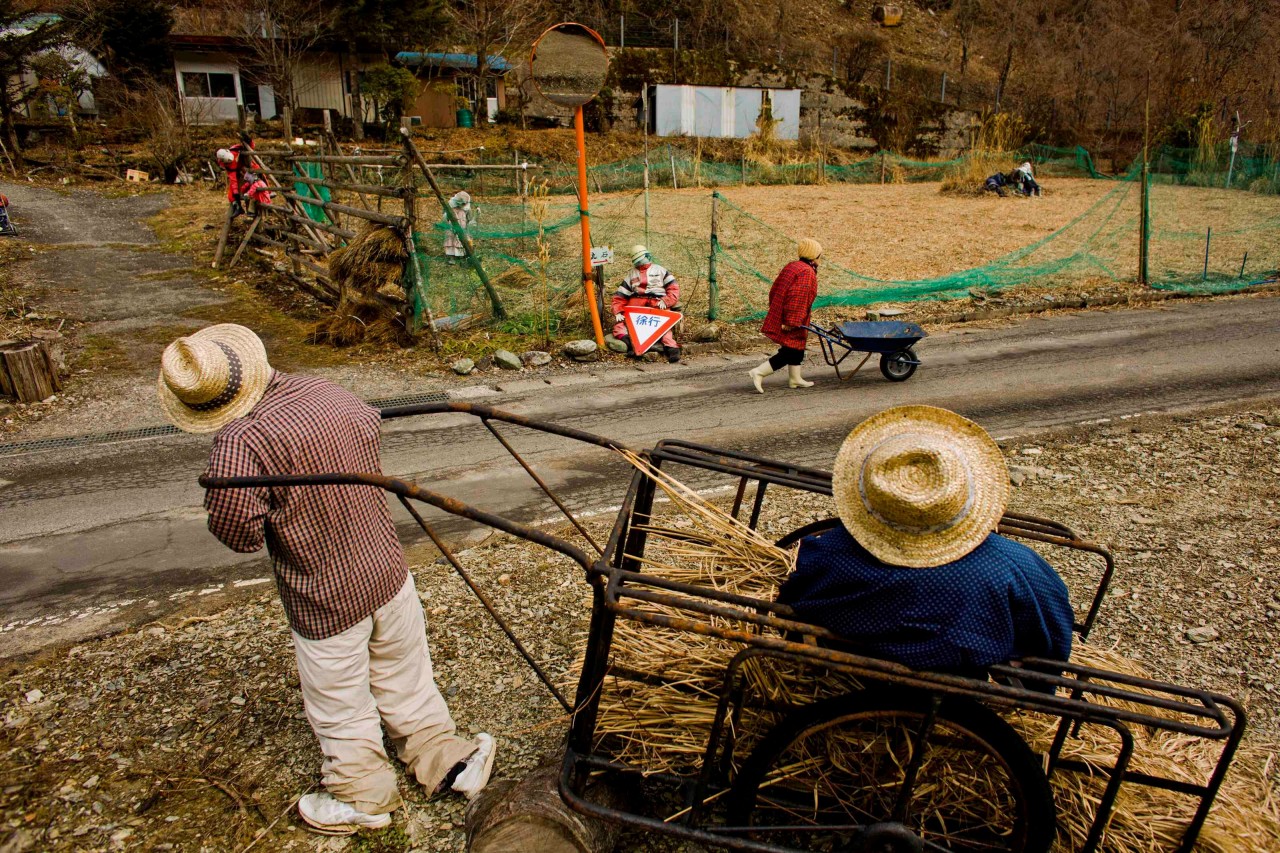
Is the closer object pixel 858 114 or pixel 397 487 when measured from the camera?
pixel 397 487

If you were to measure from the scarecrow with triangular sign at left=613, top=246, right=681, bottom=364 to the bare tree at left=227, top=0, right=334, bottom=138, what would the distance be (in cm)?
2444

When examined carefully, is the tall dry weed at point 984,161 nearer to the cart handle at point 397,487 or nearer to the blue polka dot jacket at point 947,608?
the blue polka dot jacket at point 947,608

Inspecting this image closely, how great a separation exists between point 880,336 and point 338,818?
7344 millimetres

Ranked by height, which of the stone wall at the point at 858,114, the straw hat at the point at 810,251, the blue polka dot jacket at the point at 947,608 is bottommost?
the blue polka dot jacket at the point at 947,608

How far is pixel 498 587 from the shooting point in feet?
16.3

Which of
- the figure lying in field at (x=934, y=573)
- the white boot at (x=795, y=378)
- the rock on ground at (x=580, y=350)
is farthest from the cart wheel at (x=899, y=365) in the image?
the figure lying in field at (x=934, y=573)

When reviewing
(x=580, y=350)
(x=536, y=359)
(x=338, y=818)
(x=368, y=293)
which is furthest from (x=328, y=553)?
(x=368, y=293)

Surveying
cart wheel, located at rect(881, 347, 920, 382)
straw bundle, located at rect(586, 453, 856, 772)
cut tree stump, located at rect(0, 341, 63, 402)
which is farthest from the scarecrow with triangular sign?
straw bundle, located at rect(586, 453, 856, 772)

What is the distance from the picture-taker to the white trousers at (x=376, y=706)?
3076 millimetres

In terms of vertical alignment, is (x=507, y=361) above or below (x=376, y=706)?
above

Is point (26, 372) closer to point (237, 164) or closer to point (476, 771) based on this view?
point (237, 164)

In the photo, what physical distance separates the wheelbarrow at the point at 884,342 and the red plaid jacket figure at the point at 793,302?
0.16 meters

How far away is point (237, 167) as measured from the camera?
1513 cm

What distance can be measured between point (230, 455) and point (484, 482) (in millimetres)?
3928
